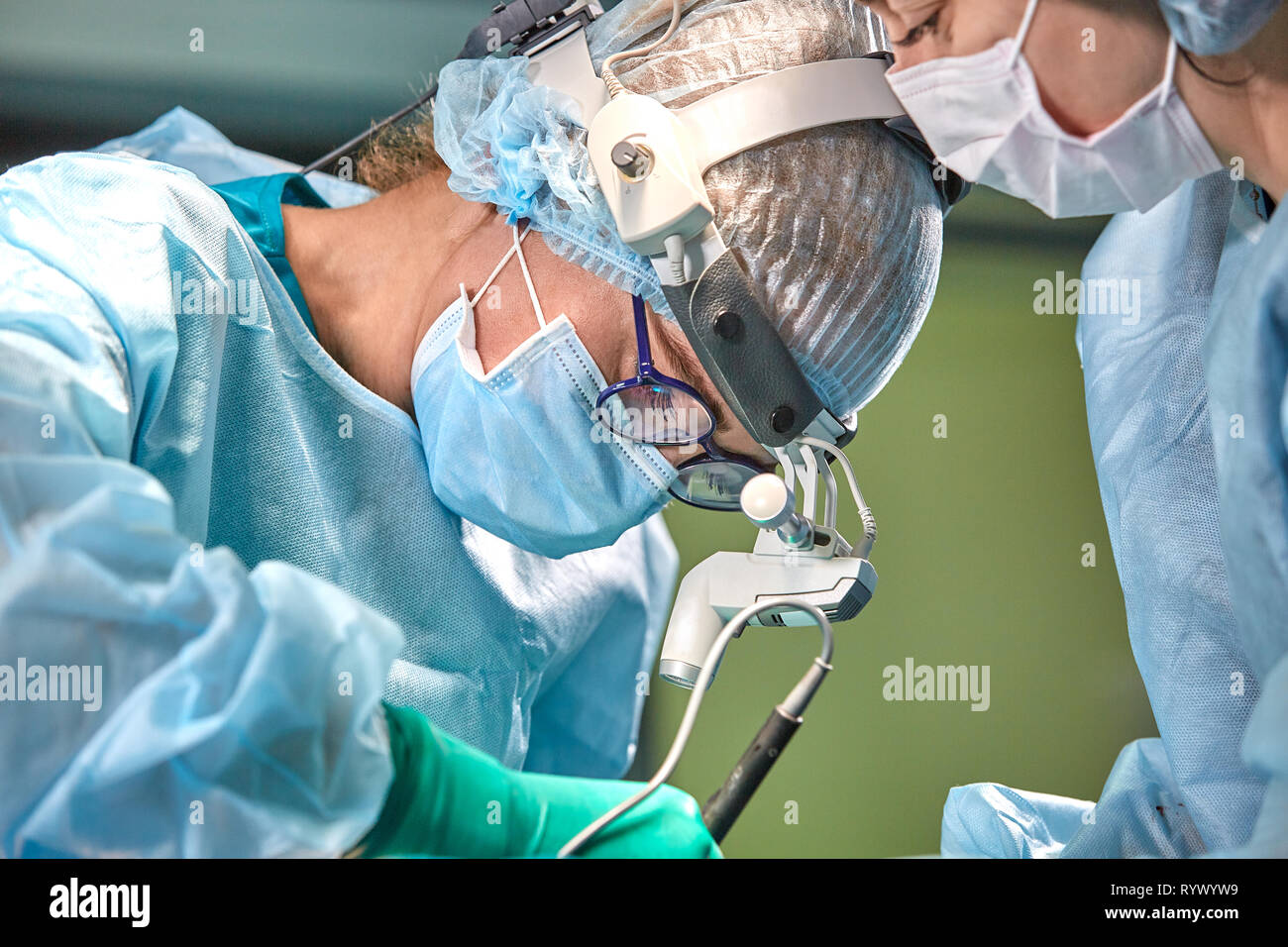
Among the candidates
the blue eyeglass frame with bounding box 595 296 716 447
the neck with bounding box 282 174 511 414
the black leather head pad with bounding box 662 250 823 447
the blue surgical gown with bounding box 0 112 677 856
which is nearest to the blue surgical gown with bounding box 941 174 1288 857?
the black leather head pad with bounding box 662 250 823 447

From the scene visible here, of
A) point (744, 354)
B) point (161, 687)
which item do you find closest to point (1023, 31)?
point (744, 354)

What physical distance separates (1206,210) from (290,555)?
3.30ft

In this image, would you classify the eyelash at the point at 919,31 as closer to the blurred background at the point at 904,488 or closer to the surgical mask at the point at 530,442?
the surgical mask at the point at 530,442

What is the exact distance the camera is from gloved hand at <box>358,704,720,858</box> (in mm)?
617

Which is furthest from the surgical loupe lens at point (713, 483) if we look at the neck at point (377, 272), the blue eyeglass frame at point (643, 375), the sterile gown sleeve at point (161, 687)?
the sterile gown sleeve at point (161, 687)

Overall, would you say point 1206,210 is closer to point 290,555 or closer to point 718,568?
point 718,568

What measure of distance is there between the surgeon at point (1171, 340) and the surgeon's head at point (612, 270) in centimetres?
17

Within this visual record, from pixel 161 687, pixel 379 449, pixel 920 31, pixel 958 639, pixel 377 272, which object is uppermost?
pixel 920 31

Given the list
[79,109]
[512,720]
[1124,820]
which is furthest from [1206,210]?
[79,109]

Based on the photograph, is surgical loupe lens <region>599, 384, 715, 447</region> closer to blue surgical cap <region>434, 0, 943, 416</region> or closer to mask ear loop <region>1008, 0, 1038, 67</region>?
blue surgical cap <region>434, 0, 943, 416</region>

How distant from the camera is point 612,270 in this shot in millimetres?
1021

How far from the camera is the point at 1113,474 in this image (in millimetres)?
1014

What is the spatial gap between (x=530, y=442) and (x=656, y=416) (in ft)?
0.46

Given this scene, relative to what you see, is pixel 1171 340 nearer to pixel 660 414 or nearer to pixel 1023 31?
pixel 1023 31
